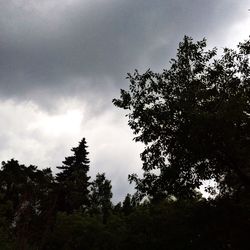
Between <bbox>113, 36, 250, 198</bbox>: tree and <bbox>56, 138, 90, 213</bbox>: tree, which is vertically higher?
<bbox>56, 138, 90, 213</bbox>: tree

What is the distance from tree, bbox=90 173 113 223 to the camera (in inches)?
3031

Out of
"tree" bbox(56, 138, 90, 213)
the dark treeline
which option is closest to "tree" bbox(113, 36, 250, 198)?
the dark treeline

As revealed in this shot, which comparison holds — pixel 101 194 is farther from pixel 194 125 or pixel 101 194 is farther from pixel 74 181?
pixel 194 125

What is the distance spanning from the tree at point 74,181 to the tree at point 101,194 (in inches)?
92.3

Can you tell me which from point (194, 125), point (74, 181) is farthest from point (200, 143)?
point (74, 181)

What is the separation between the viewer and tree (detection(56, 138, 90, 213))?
2657 inches

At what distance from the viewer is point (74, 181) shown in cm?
7375

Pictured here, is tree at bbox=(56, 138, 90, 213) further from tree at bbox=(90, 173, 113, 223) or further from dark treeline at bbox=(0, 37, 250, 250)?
dark treeline at bbox=(0, 37, 250, 250)

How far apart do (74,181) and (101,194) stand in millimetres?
8677

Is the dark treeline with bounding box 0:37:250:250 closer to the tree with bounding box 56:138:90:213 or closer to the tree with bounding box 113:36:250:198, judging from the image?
the tree with bounding box 113:36:250:198

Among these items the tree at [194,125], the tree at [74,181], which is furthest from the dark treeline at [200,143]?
the tree at [74,181]

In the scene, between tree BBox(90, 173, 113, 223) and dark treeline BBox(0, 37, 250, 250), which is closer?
dark treeline BBox(0, 37, 250, 250)

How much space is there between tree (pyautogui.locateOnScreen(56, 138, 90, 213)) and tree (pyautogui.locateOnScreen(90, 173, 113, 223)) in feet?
7.69

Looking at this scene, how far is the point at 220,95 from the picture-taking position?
23281 millimetres
